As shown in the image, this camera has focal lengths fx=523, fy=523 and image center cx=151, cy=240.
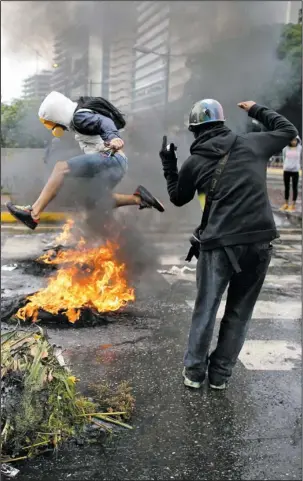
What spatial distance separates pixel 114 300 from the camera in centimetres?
479

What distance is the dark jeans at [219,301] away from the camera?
3.14 metres

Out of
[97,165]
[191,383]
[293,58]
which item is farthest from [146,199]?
[293,58]

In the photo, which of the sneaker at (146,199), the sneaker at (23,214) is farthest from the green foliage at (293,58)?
the sneaker at (23,214)

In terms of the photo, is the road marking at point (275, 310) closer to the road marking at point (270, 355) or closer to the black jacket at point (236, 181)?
the road marking at point (270, 355)

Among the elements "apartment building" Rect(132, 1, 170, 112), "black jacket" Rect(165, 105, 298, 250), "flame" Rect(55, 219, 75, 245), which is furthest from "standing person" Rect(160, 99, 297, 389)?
"apartment building" Rect(132, 1, 170, 112)

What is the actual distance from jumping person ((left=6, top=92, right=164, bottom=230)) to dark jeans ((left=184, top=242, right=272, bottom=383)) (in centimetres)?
93

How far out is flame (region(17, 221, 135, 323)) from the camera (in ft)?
14.5

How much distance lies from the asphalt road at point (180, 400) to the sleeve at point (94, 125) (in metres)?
1.54

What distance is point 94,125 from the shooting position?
10.6ft

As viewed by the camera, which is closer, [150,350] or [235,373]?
[235,373]

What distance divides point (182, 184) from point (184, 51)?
493 cm

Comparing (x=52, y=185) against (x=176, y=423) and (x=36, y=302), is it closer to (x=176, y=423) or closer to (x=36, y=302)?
(x=36, y=302)

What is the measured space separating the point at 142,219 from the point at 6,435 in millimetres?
4420

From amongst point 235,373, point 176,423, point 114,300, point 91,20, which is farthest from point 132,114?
point 176,423
